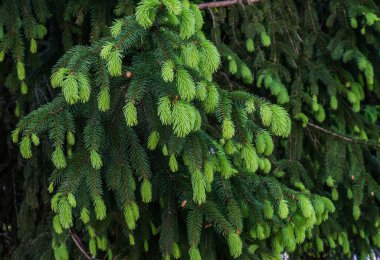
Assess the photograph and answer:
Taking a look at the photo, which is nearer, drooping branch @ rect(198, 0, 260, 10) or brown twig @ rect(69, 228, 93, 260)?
brown twig @ rect(69, 228, 93, 260)

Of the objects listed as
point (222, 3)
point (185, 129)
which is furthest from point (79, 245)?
point (222, 3)

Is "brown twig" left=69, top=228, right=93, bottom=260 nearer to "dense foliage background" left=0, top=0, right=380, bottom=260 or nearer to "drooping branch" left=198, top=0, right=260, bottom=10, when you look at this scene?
"dense foliage background" left=0, top=0, right=380, bottom=260

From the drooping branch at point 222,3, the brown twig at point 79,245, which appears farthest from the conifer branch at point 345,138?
the brown twig at point 79,245

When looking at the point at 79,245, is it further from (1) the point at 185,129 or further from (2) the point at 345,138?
(2) the point at 345,138

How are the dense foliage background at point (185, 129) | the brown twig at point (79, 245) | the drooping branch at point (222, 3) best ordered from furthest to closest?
the drooping branch at point (222, 3) → the brown twig at point (79, 245) → the dense foliage background at point (185, 129)

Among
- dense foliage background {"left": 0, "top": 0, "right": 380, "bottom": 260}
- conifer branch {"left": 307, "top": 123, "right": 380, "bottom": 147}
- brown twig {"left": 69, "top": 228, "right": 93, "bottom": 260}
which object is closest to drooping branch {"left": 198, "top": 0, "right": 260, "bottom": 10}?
dense foliage background {"left": 0, "top": 0, "right": 380, "bottom": 260}

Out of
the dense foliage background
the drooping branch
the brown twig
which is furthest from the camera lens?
the drooping branch

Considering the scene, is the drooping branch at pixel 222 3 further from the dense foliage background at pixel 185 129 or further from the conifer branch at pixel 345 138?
the conifer branch at pixel 345 138

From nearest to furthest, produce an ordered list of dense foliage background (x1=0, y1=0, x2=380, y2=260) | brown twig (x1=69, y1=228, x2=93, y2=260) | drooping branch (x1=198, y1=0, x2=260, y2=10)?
1. dense foliage background (x1=0, y1=0, x2=380, y2=260)
2. brown twig (x1=69, y1=228, x2=93, y2=260)
3. drooping branch (x1=198, y1=0, x2=260, y2=10)

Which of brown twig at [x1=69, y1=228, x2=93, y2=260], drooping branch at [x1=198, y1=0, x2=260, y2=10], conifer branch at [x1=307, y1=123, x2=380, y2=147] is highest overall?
drooping branch at [x1=198, y1=0, x2=260, y2=10]
